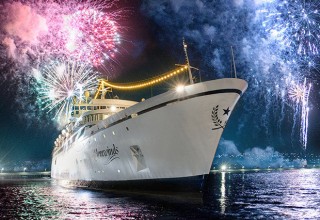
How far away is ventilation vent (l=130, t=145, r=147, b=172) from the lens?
24.0 meters

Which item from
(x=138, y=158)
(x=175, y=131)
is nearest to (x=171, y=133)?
(x=175, y=131)

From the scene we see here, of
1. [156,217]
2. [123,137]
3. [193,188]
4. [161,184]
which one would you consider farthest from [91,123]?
[156,217]

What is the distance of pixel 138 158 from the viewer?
79.6 ft

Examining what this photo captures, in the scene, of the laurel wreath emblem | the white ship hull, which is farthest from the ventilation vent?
the laurel wreath emblem

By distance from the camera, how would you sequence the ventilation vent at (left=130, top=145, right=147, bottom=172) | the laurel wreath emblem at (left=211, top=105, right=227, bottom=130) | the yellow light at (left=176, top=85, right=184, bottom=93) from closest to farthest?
the laurel wreath emblem at (left=211, top=105, right=227, bottom=130), the yellow light at (left=176, top=85, right=184, bottom=93), the ventilation vent at (left=130, top=145, right=147, bottom=172)

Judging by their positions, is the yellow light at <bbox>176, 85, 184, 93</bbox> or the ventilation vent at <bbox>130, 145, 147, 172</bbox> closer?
the yellow light at <bbox>176, 85, 184, 93</bbox>

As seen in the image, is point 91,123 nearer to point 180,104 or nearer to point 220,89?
point 180,104

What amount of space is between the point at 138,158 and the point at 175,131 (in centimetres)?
428

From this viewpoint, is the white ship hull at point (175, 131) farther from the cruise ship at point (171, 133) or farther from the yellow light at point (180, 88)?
the yellow light at point (180, 88)

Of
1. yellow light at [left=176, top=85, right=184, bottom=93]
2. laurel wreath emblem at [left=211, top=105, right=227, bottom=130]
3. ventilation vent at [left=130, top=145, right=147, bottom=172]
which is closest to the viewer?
laurel wreath emblem at [left=211, top=105, right=227, bottom=130]

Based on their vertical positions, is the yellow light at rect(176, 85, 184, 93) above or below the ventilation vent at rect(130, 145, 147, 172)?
above

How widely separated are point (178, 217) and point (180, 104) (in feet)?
28.5

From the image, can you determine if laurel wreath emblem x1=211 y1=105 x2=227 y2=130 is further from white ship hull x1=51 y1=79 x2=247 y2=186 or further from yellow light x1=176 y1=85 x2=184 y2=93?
yellow light x1=176 y1=85 x2=184 y2=93

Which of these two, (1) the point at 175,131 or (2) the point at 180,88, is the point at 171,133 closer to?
(1) the point at 175,131
